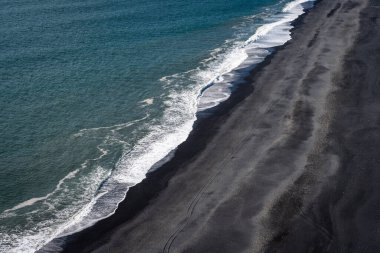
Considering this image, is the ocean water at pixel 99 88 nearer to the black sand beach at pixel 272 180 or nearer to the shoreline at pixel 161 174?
the shoreline at pixel 161 174

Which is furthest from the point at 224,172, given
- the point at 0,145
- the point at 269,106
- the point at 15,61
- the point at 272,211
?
the point at 15,61

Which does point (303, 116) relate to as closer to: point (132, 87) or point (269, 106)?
point (269, 106)

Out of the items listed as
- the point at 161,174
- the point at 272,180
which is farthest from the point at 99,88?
the point at 272,180

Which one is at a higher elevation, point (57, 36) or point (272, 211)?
point (57, 36)

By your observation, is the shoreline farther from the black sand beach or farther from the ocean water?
the ocean water

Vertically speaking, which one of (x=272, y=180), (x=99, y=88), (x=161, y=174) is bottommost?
(x=272, y=180)

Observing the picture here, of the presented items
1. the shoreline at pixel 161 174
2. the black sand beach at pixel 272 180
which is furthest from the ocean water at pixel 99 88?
the black sand beach at pixel 272 180

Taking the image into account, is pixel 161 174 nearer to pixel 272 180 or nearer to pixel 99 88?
pixel 272 180
